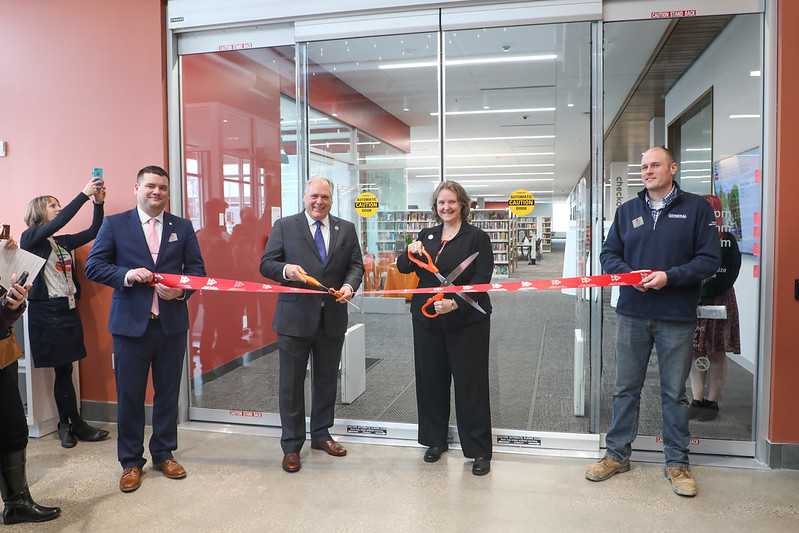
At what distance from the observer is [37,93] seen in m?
4.14

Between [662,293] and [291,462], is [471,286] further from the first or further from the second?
[291,462]

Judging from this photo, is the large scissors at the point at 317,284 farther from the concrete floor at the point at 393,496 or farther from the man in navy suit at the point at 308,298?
the concrete floor at the point at 393,496

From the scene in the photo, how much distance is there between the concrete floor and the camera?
8.70 ft

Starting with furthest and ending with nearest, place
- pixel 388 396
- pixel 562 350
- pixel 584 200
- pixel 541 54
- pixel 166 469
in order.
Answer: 1. pixel 388 396
2. pixel 562 350
3. pixel 541 54
4. pixel 584 200
5. pixel 166 469

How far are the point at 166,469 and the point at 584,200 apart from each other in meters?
3.04

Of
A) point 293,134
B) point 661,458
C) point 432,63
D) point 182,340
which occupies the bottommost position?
point 661,458

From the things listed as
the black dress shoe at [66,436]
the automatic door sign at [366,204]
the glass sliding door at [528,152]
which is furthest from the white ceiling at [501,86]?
the black dress shoe at [66,436]

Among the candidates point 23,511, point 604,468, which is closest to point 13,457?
point 23,511

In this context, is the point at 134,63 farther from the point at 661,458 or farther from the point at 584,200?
the point at 661,458

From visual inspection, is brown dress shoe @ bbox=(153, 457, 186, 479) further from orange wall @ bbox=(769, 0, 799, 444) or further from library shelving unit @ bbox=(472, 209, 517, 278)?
library shelving unit @ bbox=(472, 209, 517, 278)

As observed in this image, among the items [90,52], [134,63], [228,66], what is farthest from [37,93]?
[228,66]

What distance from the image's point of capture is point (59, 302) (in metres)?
3.69

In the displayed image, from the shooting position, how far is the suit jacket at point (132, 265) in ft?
9.82

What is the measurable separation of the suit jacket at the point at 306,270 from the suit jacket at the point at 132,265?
0.52 metres
